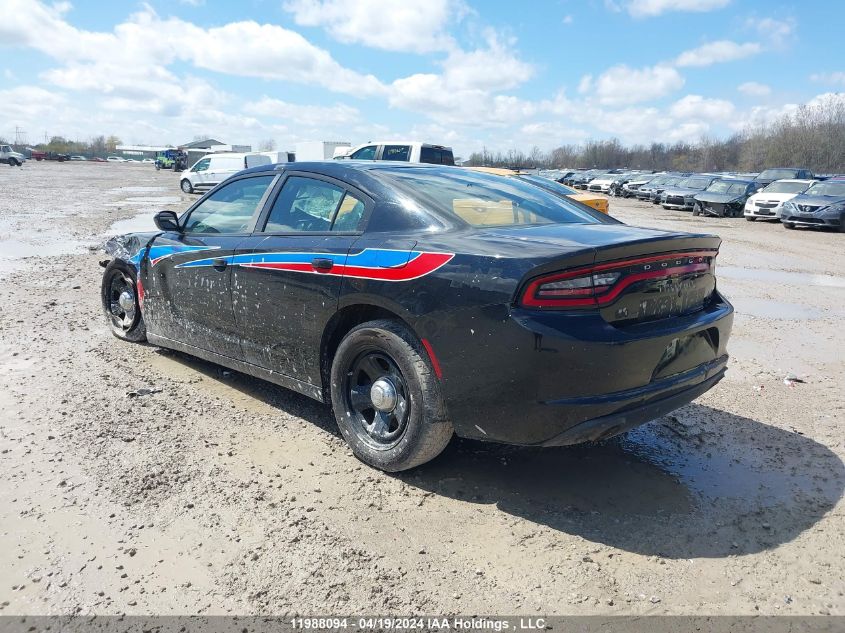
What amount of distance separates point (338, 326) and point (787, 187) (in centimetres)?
2399

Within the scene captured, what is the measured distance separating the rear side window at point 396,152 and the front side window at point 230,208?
13.4 m

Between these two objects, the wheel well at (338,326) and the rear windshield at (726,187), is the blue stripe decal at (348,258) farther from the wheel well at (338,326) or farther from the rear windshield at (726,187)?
the rear windshield at (726,187)

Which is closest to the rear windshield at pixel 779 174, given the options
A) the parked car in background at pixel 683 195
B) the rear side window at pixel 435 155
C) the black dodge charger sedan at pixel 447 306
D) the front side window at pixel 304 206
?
the parked car in background at pixel 683 195

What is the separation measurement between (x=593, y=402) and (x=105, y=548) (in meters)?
2.16

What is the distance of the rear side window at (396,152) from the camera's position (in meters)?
17.9

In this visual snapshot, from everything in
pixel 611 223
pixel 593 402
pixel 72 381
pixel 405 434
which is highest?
pixel 611 223

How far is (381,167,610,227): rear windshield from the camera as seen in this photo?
3.50 meters

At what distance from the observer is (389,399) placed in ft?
10.8

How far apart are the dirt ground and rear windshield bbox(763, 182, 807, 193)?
20450mm

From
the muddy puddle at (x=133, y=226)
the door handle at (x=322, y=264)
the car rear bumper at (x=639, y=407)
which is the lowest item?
the muddy puddle at (x=133, y=226)

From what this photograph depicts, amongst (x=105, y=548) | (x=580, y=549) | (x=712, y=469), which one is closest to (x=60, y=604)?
(x=105, y=548)

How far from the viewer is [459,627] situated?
2.29 metres

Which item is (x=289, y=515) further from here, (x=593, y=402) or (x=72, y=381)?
(x=72, y=381)

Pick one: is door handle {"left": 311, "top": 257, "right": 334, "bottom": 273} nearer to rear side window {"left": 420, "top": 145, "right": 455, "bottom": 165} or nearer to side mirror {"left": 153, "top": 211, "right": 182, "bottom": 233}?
side mirror {"left": 153, "top": 211, "right": 182, "bottom": 233}
